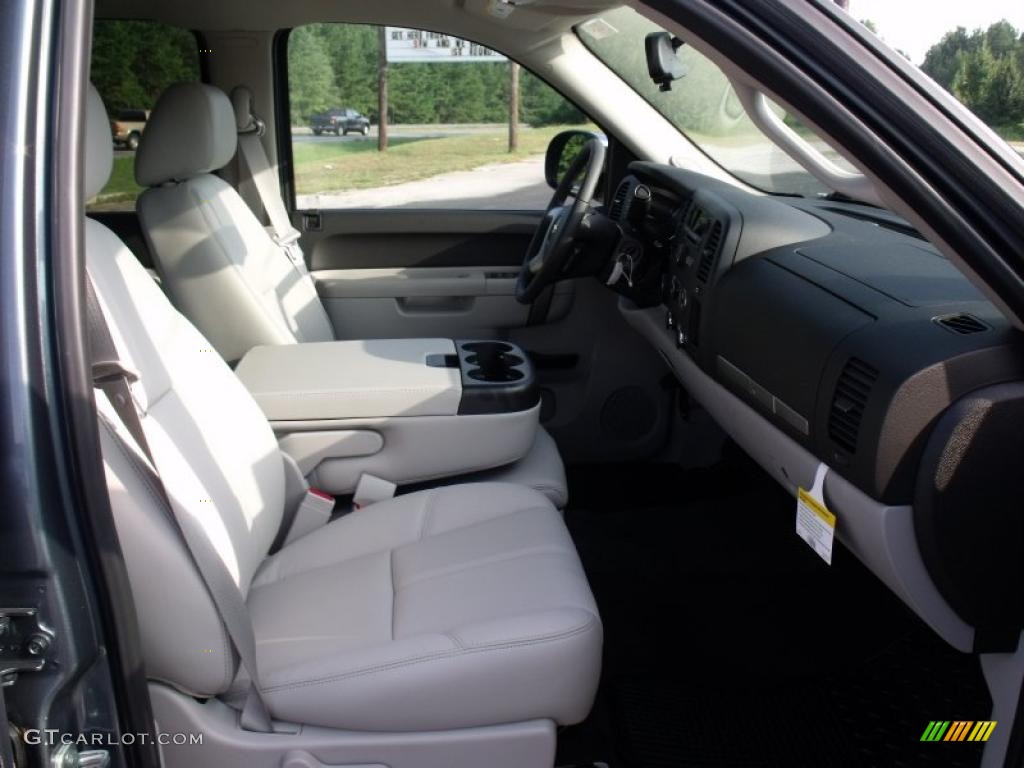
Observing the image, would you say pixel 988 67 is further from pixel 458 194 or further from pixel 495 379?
pixel 458 194

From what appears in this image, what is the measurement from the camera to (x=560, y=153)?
283cm

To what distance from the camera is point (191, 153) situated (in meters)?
2.29

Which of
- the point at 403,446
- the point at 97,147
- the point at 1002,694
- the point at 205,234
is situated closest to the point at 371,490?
the point at 403,446

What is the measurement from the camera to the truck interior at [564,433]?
48.1 inches

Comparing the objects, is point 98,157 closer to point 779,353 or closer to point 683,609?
point 779,353

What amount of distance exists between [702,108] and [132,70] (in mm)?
1662

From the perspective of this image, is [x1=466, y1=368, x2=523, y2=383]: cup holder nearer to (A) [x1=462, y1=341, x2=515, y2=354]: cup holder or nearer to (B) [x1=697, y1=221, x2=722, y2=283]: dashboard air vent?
(A) [x1=462, y1=341, x2=515, y2=354]: cup holder

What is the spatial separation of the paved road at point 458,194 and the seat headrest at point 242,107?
32 centimetres

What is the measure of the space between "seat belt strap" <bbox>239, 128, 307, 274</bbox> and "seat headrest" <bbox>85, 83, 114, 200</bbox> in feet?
4.71

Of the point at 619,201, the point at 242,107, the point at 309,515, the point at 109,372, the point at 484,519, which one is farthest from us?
the point at 242,107

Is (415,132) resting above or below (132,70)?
below

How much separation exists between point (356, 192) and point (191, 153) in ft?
3.18

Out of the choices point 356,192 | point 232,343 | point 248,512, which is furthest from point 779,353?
point 356,192

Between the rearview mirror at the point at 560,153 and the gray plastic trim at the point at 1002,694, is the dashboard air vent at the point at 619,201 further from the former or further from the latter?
the gray plastic trim at the point at 1002,694
